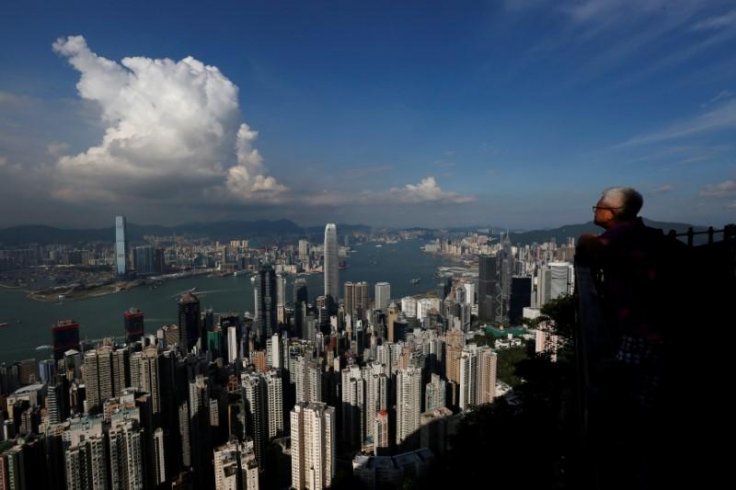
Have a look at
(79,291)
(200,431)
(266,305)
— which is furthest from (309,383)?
(79,291)

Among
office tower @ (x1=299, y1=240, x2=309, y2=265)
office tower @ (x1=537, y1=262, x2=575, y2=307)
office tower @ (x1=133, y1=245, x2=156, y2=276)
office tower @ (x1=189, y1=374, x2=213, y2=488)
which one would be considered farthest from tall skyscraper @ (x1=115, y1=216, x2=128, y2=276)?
office tower @ (x1=537, y1=262, x2=575, y2=307)

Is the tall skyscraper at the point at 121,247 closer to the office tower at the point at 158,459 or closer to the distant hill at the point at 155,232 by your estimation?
the distant hill at the point at 155,232

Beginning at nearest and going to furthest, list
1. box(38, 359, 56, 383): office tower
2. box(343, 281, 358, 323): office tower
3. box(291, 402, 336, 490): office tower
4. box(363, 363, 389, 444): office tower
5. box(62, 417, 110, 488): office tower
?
1. box(62, 417, 110, 488): office tower
2. box(291, 402, 336, 490): office tower
3. box(363, 363, 389, 444): office tower
4. box(38, 359, 56, 383): office tower
5. box(343, 281, 358, 323): office tower

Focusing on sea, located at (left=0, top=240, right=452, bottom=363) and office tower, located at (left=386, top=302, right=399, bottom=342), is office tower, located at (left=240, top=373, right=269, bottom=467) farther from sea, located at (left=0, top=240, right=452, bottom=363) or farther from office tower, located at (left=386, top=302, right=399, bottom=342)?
sea, located at (left=0, top=240, right=452, bottom=363)

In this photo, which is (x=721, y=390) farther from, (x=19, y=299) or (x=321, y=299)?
(x=19, y=299)

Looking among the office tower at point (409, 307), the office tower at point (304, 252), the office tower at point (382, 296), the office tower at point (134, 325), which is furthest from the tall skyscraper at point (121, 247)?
the office tower at point (409, 307)
